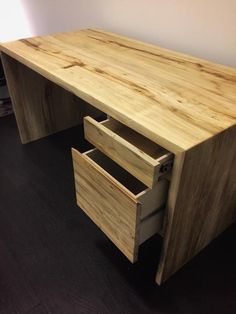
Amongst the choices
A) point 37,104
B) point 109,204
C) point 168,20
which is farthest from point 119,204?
point 37,104

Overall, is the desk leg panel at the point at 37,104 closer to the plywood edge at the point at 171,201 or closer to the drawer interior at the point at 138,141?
the drawer interior at the point at 138,141

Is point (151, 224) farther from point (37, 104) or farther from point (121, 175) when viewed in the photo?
point (37, 104)

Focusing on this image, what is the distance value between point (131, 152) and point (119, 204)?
0.48 feet

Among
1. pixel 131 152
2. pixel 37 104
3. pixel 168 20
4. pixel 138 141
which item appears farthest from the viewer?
pixel 37 104

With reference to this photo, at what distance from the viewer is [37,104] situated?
1.55m

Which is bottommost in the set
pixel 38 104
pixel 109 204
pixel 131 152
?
pixel 38 104

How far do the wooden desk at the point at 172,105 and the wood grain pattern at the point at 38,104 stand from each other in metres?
0.07

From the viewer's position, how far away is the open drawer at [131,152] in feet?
2.07

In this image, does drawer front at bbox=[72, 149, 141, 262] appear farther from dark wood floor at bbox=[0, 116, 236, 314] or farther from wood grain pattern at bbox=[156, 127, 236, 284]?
dark wood floor at bbox=[0, 116, 236, 314]

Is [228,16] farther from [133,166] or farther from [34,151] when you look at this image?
[34,151]

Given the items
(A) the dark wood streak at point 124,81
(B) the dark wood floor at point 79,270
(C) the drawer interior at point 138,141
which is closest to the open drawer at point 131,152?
(C) the drawer interior at point 138,141

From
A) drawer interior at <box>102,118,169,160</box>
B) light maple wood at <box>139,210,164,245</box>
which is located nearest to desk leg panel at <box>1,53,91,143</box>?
drawer interior at <box>102,118,169,160</box>

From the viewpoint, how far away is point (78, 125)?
178cm

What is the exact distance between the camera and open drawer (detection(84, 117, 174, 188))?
0.63 meters
